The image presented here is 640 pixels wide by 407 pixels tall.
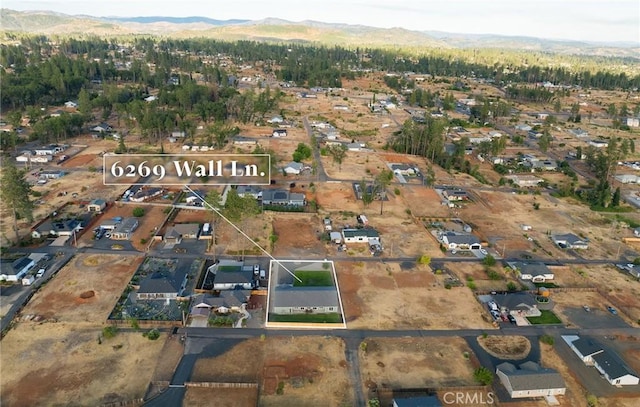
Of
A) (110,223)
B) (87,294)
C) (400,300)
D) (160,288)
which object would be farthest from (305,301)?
(110,223)

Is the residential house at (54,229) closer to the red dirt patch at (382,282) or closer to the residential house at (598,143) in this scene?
the red dirt patch at (382,282)

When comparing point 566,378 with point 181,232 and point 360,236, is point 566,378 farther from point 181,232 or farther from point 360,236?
point 181,232

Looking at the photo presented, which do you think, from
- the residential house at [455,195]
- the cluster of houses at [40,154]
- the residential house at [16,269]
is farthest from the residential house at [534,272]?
the cluster of houses at [40,154]

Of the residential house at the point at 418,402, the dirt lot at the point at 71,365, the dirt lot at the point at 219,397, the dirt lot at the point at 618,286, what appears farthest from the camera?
the dirt lot at the point at 618,286

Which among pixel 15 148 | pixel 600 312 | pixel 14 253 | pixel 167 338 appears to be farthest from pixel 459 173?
pixel 15 148

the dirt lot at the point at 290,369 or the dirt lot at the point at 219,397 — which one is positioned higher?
the dirt lot at the point at 290,369

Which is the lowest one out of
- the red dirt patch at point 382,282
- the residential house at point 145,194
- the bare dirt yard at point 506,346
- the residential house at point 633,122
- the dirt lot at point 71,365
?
the dirt lot at point 71,365
